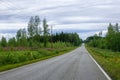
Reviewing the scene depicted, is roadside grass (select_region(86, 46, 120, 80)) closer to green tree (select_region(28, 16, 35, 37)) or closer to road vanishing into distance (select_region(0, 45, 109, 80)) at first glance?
road vanishing into distance (select_region(0, 45, 109, 80))

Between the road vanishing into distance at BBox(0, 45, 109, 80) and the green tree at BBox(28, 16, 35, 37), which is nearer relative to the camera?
the road vanishing into distance at BBox(0, 45, 109, 80)

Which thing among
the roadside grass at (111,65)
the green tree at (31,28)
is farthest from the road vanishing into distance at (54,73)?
the green tree at (31,28)

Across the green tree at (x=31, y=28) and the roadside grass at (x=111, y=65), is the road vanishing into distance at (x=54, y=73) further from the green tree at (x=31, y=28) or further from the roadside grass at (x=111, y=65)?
the green tree at (x=31, y=28)

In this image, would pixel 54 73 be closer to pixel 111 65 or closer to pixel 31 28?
pixel 111 65

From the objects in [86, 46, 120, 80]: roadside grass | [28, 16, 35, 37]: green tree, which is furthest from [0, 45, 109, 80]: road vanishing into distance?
[28, 16, 35, 37]: green tree

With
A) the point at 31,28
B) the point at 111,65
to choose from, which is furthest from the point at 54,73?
the point at 31,28

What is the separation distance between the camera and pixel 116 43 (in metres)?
116

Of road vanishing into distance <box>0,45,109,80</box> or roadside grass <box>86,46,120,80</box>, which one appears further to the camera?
roadside grass <box>86,46,120,80</box>

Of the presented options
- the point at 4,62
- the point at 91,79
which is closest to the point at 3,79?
the point at 91,79

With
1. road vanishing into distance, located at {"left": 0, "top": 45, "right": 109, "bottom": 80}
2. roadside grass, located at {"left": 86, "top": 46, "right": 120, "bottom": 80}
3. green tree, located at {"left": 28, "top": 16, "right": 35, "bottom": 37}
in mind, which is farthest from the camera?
green tree, located at {"left": 28, "top": 16, "right": 35, "bottom": 37}

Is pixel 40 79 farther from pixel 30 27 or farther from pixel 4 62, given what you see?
pixel 30 27

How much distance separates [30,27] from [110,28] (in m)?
36.5

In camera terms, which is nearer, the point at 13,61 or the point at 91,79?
the point at 91,79

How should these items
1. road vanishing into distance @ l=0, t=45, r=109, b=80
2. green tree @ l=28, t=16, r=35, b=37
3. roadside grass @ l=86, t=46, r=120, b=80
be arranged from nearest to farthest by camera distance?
1. road vanishing into distance @ l=0, t=45, r=109, b=80
2. roadside grass @ l=86, t=46, r=120, b=80
3. green tree @ l=28, t=16, r=35, b=37
